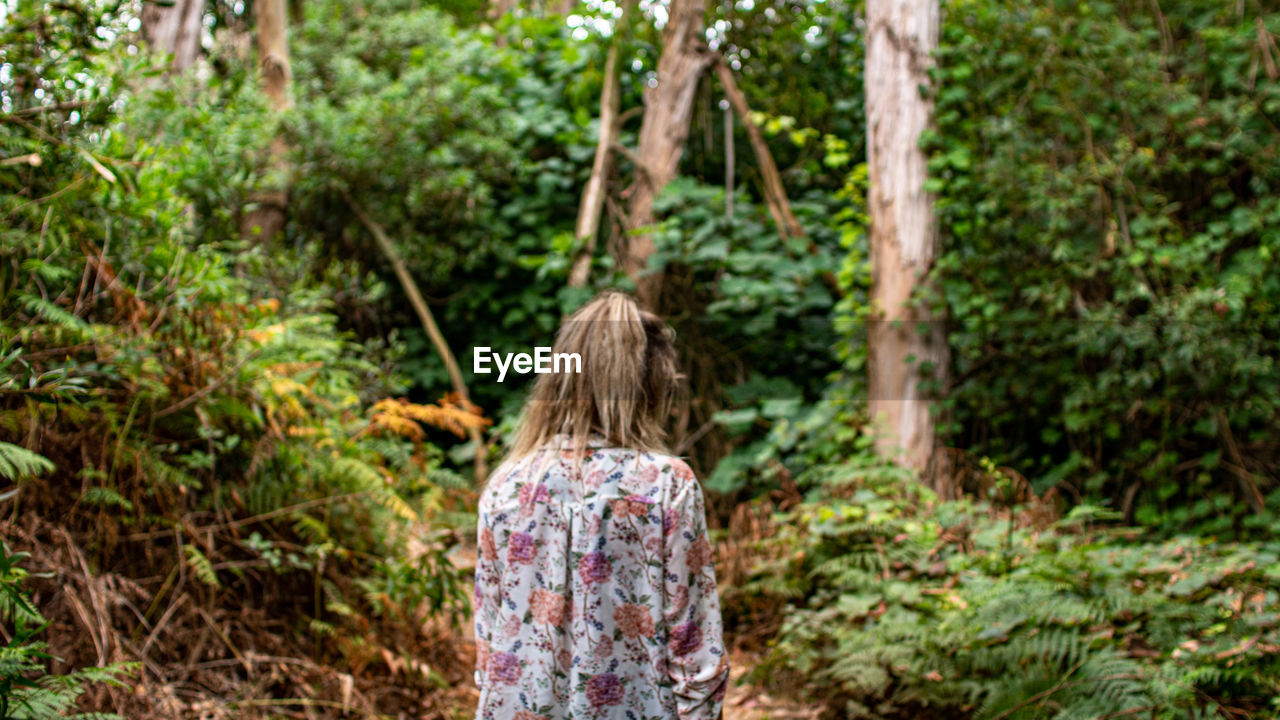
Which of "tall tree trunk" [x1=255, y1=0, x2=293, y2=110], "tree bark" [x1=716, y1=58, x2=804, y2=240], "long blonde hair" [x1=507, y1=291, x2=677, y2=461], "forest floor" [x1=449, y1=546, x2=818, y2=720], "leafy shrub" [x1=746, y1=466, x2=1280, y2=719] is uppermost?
"tall tree trunk" [x1=255, y1=0, x2=293, y2=110]

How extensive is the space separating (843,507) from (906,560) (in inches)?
22.2

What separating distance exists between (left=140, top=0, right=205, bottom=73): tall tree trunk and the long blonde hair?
22.1 feet

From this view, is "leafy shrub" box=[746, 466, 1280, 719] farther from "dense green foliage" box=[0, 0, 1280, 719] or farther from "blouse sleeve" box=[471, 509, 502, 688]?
"blouse sleeve" box=[471, 509, 502, 688]

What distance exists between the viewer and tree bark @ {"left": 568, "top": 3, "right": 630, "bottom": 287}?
7.20 m

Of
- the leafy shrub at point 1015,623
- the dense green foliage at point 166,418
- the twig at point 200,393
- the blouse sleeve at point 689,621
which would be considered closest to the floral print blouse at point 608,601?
the blouse sleeve at point 689,621

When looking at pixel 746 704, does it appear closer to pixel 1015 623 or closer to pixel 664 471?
pixel 1015 623

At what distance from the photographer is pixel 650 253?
7.49 metres

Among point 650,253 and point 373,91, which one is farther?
point 373,91

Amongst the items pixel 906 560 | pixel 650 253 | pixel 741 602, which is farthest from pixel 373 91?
pixel 906 560

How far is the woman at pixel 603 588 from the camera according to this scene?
2.07m

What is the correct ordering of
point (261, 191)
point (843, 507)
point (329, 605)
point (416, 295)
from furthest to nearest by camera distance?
1. point (416, 295)
2. point (261, 191)
3. point (843, 507)
4. point (329, 605)

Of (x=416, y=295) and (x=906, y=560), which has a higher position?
(x=416, y=295)

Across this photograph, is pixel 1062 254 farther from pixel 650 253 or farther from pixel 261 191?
pixel 261 191

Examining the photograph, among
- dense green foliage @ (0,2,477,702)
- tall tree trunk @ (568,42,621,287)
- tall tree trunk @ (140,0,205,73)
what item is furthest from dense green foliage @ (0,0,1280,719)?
tall tree trunk @ (140,0,205,73)
